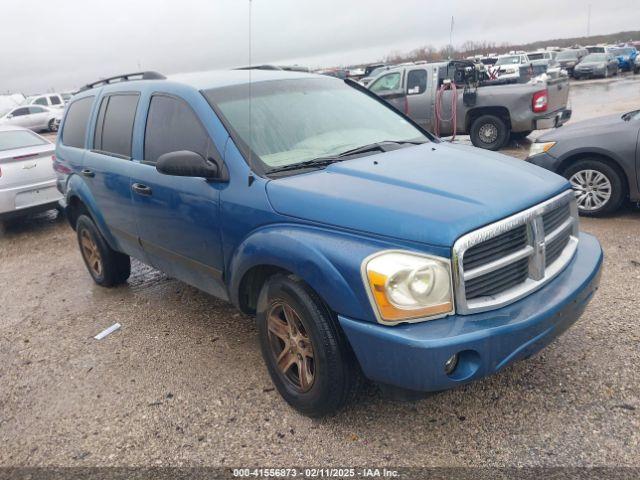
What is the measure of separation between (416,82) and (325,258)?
9.66 meters

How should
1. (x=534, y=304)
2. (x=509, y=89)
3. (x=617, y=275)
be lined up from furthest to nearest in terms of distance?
(x=509, y=89), (x=617, y=275), (x=534, y=304)

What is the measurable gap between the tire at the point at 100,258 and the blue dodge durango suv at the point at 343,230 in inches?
34.4

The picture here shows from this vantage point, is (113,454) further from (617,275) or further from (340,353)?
(617,275)

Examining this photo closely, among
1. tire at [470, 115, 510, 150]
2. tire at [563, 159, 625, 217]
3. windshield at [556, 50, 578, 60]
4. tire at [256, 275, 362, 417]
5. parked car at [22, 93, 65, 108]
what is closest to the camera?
tire at [256, 275, 362, 417]

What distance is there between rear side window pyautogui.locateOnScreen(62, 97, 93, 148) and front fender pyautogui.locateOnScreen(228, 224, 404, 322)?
9.59 feet

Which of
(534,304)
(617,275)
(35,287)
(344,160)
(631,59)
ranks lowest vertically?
(35,287)

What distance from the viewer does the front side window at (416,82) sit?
11133 mm

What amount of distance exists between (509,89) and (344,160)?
8053 mm

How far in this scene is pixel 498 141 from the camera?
33.9ft

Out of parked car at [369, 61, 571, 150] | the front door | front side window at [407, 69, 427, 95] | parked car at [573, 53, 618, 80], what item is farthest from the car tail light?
parked car at [573, 53, 618, 80]

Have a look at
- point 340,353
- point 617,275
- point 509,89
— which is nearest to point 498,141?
point 509,89

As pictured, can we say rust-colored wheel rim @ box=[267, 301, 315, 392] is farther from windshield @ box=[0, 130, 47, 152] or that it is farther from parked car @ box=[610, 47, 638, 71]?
parked car @ box=[610, 47, 638, 71]

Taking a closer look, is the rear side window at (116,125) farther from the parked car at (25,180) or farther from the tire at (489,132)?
the tire at (489,132)

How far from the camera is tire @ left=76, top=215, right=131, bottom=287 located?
16.1 feet
